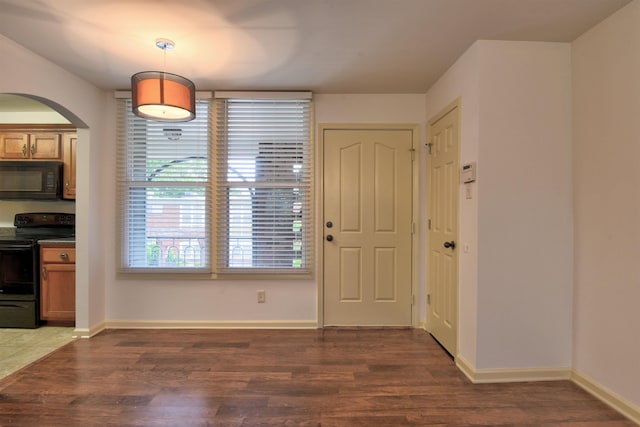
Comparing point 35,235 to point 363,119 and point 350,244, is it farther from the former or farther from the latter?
point 363,119

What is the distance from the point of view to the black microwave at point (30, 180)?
3.52 metres

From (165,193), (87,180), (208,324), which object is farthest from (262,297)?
(87,180)

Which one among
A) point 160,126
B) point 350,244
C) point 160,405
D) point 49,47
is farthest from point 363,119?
point 160,405

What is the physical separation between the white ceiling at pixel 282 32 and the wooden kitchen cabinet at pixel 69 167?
1098mm

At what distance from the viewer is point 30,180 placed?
3.53 m

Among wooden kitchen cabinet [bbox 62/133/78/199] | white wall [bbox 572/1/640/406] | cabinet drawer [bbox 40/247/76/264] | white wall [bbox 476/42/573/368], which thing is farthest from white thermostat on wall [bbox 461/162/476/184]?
wooden kitchen cabinet [bbox 62/133/78/199]

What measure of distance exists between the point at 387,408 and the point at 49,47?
11.5 feet

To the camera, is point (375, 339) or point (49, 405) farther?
point (375, 339)

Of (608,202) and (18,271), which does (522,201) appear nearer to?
(608,202)

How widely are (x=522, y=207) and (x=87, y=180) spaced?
151 inches

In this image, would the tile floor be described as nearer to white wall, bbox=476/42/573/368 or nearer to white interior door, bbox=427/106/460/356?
white interior door, bbox=427/106/460/356

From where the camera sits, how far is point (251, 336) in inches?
123

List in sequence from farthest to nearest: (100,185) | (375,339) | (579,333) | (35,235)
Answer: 1. (35,235)
2. (100,185)
3. (375,339)
4. (579,333)

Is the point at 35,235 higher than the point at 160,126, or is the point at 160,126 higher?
the point at 160,126
